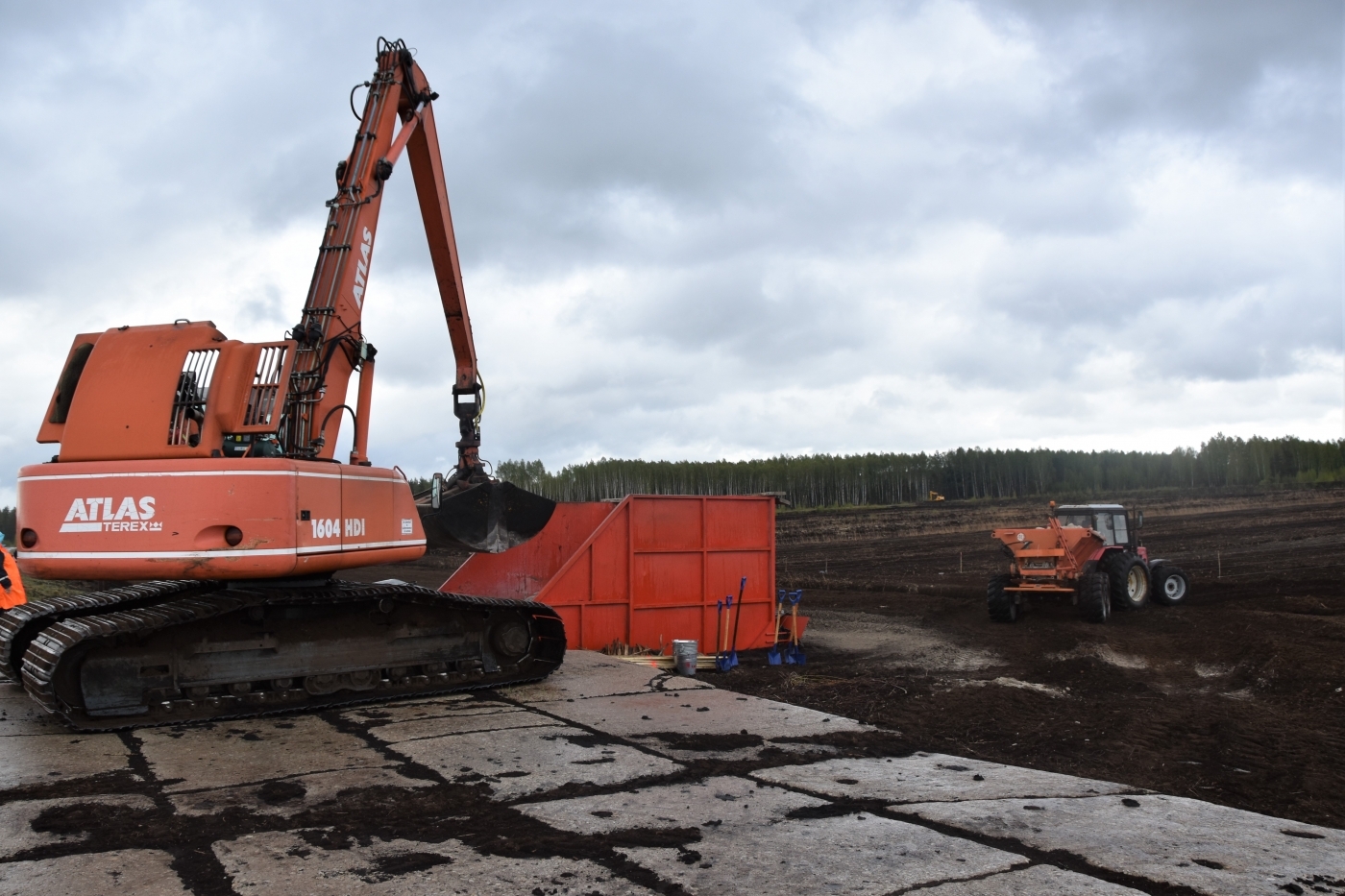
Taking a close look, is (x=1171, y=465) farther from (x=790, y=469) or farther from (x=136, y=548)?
(x=136, y=548)

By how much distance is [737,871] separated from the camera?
4055mm

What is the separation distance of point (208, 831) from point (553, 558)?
9.16m

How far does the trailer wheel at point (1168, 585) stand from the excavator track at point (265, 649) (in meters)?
14.8

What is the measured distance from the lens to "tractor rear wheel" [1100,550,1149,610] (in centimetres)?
1841

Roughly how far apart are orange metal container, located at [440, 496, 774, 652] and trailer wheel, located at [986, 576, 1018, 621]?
641 centimetres

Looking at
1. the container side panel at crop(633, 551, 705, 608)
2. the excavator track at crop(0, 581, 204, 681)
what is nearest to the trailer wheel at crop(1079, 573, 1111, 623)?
the container side panel at crop(633, 551, 705, 608)

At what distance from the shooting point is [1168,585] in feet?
64.0

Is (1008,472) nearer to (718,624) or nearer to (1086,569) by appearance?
(1086,569)

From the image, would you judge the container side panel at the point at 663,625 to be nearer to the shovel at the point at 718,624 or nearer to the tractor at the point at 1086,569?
the shovel at the point at 718,624

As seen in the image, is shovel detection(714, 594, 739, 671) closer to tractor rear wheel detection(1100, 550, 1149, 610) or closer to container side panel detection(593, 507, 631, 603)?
container side panel detection(593, 507, 631, 603)

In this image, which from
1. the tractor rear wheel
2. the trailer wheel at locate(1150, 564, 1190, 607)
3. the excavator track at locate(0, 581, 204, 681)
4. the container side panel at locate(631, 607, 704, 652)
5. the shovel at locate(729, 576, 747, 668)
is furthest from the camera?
A: the trailer wheel at locate(1150, 564, 1190, 607)

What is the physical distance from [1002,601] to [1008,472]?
61396mm

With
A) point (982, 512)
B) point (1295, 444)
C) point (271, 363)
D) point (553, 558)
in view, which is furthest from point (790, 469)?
point (271, 363)

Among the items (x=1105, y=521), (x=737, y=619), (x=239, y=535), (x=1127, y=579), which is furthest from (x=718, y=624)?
(x=1105, y=521)
